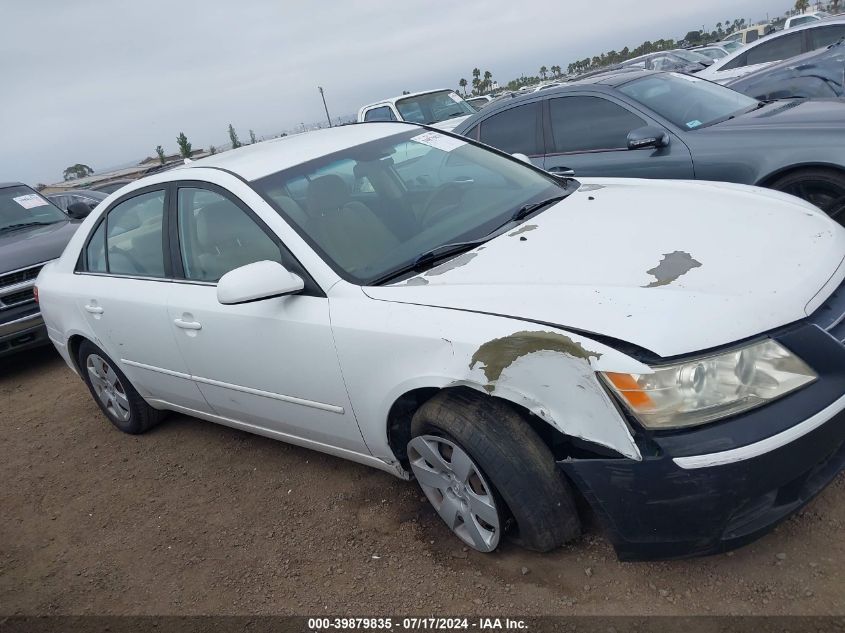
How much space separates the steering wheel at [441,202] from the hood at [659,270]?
37cm

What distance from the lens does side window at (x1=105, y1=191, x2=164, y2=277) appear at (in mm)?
3392

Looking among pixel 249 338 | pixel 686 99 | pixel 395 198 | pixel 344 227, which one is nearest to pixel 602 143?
pixel 686 99

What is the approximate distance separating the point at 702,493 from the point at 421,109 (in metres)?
10.5

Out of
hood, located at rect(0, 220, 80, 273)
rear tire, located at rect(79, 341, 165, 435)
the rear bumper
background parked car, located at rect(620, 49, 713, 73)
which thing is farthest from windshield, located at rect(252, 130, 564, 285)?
background parked car, located at rect(620, 49, 713, 73)

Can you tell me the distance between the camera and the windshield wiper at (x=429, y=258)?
2.53 meters

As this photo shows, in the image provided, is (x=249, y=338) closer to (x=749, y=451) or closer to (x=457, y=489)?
(x=457, y=489)

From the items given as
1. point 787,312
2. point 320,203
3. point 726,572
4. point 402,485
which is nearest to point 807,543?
point 726,572

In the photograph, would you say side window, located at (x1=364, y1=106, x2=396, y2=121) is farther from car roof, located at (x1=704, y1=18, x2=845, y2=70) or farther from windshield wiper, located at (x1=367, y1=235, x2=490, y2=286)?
windshield wiper, located at (x1=367, y1=235, x2=490, y2=286)

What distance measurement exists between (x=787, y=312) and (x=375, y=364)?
1366 mm

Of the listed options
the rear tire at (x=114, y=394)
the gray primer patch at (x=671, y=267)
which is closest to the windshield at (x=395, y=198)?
the gray primer patch at (x=671, y=267)

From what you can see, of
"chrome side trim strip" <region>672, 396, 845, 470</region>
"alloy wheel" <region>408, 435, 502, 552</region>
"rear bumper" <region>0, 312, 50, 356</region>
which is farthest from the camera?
"rear bumper" <region>0, 312, 50, 356</region>

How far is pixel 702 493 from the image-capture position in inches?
72.9

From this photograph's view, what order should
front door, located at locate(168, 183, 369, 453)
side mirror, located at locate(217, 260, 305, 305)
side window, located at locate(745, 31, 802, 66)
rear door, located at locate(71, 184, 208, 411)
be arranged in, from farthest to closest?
side window, located at locate(745, 31, 802, 66)
rear door, located at locate(71, 184, 208, 411)
front door, located at locate(168, 183, 369, 453)
side mirror, located at locate(217, 260, 305, 305)

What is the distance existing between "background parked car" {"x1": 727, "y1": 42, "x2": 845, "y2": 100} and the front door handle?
6.74m
